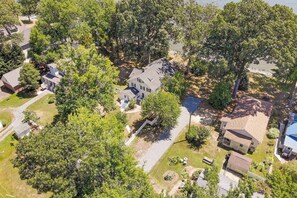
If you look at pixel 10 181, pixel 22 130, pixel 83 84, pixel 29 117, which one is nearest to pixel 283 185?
pixel 83 84

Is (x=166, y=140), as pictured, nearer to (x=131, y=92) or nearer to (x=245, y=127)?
(x=245, y=127)

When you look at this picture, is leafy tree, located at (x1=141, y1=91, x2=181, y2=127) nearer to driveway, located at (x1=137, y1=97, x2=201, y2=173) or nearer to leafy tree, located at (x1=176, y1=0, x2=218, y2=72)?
driveway, located at (x1=137, y1=97, x2=201, y2=173)

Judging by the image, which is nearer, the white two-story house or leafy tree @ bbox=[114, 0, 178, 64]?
the white two-story house

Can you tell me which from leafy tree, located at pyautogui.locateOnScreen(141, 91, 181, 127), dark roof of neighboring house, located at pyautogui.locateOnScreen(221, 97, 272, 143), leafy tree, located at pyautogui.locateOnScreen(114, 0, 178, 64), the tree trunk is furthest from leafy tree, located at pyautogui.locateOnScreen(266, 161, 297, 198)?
leafy tree, located at pyautogui.locateOnScreen(114, 0, 178, 64)

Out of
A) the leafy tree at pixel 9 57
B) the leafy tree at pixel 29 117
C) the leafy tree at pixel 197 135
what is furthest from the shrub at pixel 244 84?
the leafy tree at pixel 9 57

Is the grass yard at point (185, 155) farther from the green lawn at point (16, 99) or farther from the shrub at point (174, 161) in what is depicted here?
the green lawn at point (16, 99)

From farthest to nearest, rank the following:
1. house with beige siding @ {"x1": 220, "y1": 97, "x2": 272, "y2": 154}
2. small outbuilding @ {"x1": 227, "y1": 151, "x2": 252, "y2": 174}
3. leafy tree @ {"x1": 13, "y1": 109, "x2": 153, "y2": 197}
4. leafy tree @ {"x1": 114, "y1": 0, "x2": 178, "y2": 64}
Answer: leafy tree @ {"x1": 114, "y1": 0, "x2": 178, "y2": 64}
house with beige siding @ {"x1": 220, "y1": 97, "x2": 272, "y2": 154}
small outbuilding @ {"x1": 227, "y1": 151, "x2": 252, "y2": 174}
leafy tree @ {"x1": 13, "y1": 109, "x2": 153, "y2": 197}
